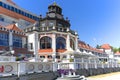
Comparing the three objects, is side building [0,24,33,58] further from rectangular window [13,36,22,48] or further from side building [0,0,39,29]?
side building [0,0,39,29]

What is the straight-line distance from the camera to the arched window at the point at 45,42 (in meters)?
44.6

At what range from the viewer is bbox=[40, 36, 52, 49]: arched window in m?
44.6

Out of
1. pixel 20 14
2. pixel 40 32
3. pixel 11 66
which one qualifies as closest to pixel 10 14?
pixel 20 14

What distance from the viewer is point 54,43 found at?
44.0 meters

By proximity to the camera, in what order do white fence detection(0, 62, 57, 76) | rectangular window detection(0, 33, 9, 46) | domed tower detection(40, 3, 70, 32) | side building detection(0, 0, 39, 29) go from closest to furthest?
white fence detection(0, 62, 57, 76) → rectangular window detection(0, 33, 9, 46) → domed tower detection(40, 3, 70, 32) → side building detection(0, 0, 39, 29)

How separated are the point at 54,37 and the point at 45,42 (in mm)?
2342

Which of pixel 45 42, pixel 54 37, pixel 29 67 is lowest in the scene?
pixel 29 67

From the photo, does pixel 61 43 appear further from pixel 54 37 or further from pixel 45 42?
pixel 45 42

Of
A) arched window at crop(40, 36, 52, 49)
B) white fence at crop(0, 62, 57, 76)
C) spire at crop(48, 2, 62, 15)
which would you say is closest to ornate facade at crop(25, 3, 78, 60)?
arched window at crop(40, 36, 52, 49)

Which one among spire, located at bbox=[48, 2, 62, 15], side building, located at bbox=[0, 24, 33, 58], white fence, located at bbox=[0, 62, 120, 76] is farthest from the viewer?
spire, located at bbox=[48, 2, 62, 15]

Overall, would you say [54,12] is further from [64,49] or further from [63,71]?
[63,71]

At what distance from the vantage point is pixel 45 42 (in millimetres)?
44969

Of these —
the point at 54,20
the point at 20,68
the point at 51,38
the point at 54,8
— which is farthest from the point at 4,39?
the point at 20,68

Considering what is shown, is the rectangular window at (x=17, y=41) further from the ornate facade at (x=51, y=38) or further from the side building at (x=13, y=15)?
the side building at (x=13, y=15)
